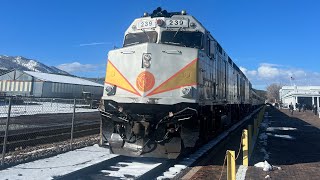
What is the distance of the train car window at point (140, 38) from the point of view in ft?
32.8

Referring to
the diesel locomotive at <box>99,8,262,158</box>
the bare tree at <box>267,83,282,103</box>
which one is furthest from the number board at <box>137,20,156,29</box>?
the bare tree at <box>267,83,282,103</box>

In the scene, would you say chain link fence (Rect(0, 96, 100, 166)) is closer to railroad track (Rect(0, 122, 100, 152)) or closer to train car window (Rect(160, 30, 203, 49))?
railroad track (Rect(0, 122, 100, 152))

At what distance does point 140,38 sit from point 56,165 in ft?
14.2

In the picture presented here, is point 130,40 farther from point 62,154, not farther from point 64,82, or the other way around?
point 64,82

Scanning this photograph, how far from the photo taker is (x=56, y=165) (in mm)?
8312

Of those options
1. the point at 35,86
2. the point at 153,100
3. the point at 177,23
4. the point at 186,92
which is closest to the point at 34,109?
the point at 177,23

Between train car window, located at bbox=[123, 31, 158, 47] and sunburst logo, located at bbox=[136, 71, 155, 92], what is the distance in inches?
57.7

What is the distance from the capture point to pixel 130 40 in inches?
413

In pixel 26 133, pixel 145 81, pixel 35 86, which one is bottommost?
pixel 26 133

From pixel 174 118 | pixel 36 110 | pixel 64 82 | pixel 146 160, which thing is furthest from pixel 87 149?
pixel 64 82

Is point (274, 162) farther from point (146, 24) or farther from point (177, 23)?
point (146, 24)

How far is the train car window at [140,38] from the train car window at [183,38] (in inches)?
10.7

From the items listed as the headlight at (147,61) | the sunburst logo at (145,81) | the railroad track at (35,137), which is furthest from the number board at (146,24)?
the railroad track at (35,137)

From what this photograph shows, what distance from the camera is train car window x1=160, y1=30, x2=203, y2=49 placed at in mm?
9893
